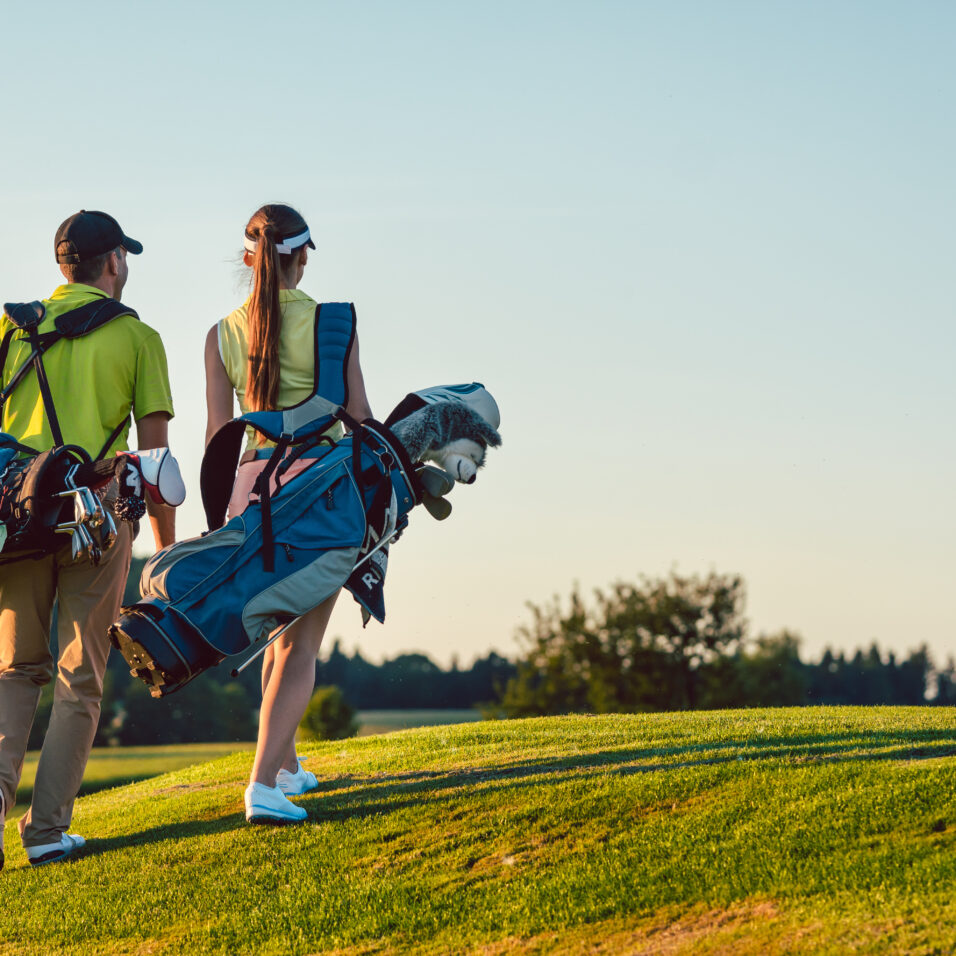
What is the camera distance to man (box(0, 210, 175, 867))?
6043mm

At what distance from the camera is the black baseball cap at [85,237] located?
6348 mm

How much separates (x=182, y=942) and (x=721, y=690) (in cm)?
5419

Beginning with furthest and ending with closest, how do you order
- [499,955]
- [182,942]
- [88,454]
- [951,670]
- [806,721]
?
[951,670], [806,721], [88,454], [182,942], [499,955]

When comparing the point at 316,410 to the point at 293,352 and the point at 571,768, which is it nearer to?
the point at 293,352

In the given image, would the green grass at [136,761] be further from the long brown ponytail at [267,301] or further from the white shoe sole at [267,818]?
the long brown ponytail at [267,301]

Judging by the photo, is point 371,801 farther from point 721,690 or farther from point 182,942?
point 721,690

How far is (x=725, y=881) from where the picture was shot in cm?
439

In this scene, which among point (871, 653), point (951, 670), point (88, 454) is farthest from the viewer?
point (871, 653)

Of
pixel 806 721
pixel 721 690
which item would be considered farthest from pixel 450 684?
pixel 806 721

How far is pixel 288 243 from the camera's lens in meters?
6.06

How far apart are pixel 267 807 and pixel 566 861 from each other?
71.6 inches

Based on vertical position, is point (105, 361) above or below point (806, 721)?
above

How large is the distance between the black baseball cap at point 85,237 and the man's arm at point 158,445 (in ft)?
3.29

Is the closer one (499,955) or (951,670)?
(499,955)
